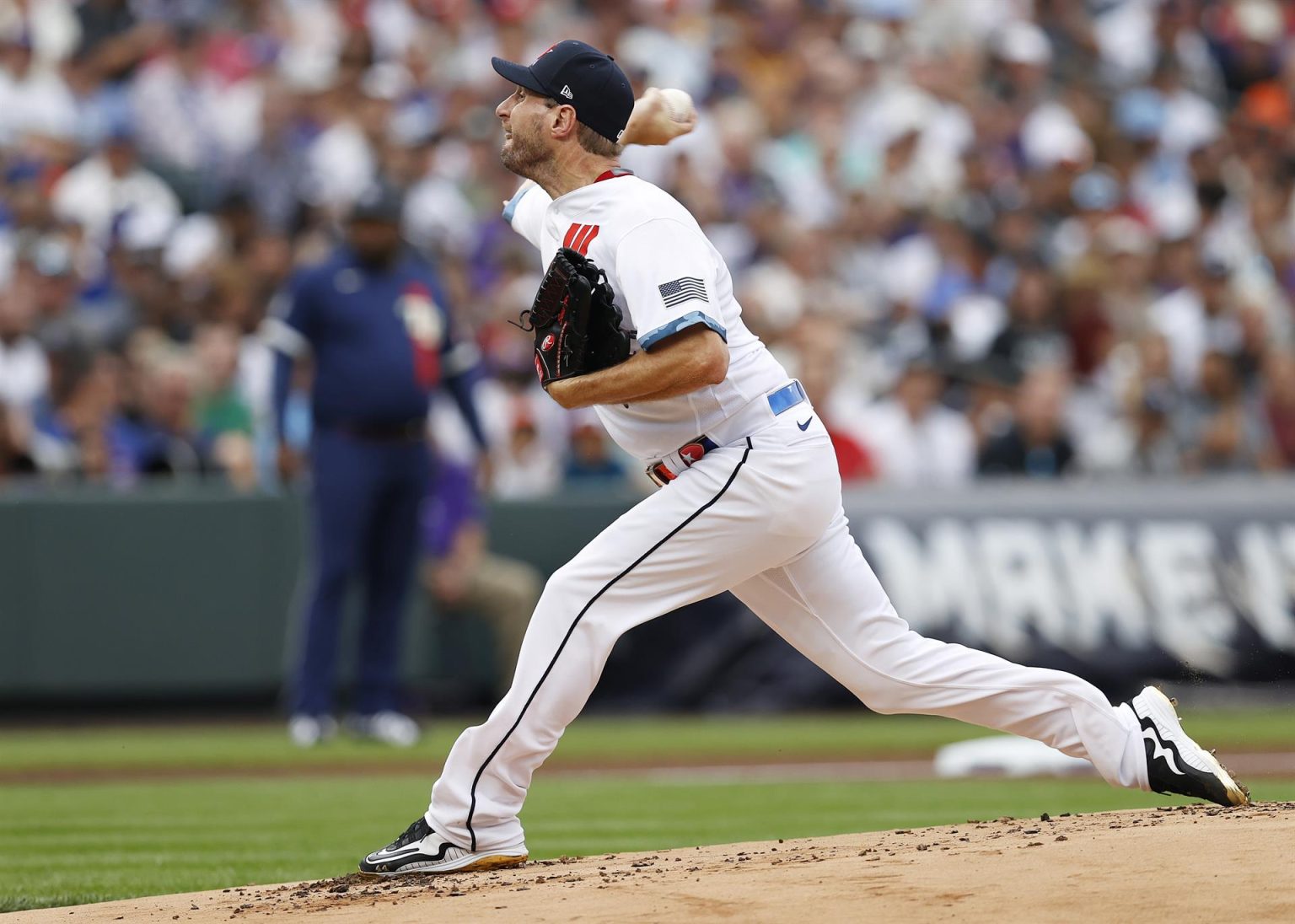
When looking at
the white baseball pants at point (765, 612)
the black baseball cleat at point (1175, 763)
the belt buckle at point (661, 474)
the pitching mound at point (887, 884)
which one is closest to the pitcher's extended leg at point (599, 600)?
the white baseball pants at point (765, 612)

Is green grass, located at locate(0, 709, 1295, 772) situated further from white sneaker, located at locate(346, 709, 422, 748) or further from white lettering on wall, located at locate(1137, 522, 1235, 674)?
white lettering on wall, located at locate(1137, 522, 1235, 674)

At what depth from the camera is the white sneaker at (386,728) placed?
10.4 meters

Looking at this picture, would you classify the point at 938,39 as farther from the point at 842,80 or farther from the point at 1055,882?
the point at 1055,882

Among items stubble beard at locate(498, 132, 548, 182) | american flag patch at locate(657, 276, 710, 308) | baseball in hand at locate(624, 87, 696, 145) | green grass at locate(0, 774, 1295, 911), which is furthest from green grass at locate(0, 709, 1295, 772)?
american flag patch at locate(657, 276, 710, 308)

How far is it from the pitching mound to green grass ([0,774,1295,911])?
762 mm

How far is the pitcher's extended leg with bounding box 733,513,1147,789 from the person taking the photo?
5395 millimetres

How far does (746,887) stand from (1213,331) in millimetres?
11589

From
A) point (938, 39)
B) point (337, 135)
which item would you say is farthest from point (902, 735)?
point (938, 39)

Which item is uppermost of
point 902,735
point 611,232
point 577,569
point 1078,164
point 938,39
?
point 938,39

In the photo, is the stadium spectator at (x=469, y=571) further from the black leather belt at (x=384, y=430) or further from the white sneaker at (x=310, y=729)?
the white sneaker at (x=310, y=729)

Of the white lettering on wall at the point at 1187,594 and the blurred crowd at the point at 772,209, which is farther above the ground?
the blurred crowd at the point at 772,209

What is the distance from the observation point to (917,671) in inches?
212

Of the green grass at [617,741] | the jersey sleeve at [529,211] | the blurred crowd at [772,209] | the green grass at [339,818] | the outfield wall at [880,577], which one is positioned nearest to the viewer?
the jersey sleeve at [529,211]

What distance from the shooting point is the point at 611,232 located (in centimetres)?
517
